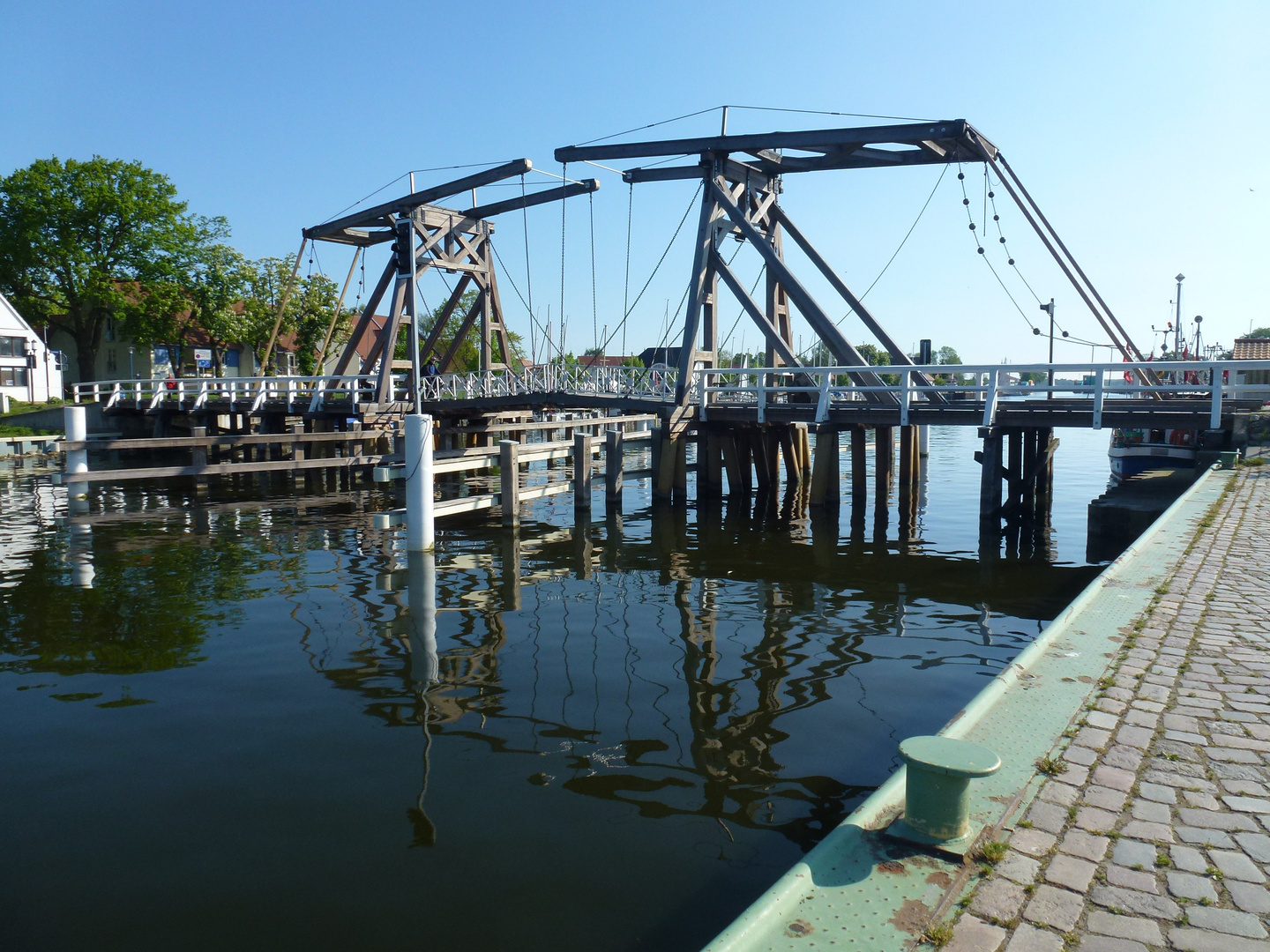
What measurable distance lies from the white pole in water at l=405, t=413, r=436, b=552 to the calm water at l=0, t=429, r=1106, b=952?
57cm

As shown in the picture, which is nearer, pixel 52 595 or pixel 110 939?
pixel 110 939

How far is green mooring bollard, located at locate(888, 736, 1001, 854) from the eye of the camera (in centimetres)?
346

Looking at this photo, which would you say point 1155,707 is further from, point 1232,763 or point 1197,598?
point 1197,598

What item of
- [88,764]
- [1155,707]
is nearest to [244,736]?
[88,764]

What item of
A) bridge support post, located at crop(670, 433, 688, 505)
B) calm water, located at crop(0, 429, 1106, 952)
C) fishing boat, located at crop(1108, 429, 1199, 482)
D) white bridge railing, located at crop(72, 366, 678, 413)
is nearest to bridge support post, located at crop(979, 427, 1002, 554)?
calm water, located at crop(0, 429, 1106, 952)

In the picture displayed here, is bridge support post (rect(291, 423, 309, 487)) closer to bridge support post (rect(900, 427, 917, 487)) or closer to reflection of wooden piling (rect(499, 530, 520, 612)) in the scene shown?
reflection of wooden piling (rect(499, 530, 520, 612))

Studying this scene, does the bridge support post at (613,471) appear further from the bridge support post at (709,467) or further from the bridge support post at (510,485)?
the bridge support post at (510,485)

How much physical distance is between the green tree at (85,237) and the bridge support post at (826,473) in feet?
142

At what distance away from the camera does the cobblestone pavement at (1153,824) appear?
303cm

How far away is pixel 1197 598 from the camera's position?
7.20 m

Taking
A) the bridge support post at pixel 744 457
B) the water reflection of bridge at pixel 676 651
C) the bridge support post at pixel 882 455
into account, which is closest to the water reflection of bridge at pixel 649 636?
the water reflection of bridge at pixel 676 651

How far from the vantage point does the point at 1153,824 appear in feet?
12.0

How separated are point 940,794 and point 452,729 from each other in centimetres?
415

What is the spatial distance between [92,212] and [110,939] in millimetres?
52711
